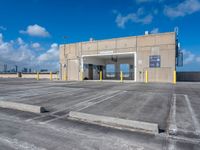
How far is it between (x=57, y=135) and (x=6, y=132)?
4.28ft

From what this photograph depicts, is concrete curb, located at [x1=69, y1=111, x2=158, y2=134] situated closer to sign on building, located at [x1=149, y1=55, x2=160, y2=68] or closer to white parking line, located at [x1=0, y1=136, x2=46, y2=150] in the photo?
white parking line, located at [x1=0, y1=136, x2=46, y2=150]

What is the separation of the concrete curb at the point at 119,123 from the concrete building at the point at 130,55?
52.1 feet

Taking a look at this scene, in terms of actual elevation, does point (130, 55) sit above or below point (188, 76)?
above

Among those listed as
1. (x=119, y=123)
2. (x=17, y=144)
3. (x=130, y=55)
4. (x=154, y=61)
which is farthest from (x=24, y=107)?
(x=130, y=55)

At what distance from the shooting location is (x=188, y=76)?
25.2 m

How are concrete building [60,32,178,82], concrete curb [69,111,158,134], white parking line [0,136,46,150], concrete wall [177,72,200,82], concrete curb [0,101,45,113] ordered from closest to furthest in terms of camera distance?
1. white parking line [0,136,46,150]
2. concrete curb [69,111,158,134]
3. concrete curb [0,101,45,113]
4. concrete building [60,32,178,82]
5. concrete wall [177,72,200,82]

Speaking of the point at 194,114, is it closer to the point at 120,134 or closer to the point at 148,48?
the point at 120,134

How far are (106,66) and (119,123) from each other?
1057 inches

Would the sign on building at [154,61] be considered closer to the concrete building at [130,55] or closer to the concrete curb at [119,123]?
the concrete building at [130,55]

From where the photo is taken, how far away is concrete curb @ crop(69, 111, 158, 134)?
3.89 metres

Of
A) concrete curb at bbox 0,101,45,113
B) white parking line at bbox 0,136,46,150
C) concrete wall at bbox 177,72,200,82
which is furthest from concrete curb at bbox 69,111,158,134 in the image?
concrete wall at bbox 177,72,200,82

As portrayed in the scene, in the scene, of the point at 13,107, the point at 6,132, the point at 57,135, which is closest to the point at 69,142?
the point at 57,135

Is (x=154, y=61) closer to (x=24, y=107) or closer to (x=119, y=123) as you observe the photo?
(x=119, y=123)

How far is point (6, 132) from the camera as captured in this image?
12.3 ft
